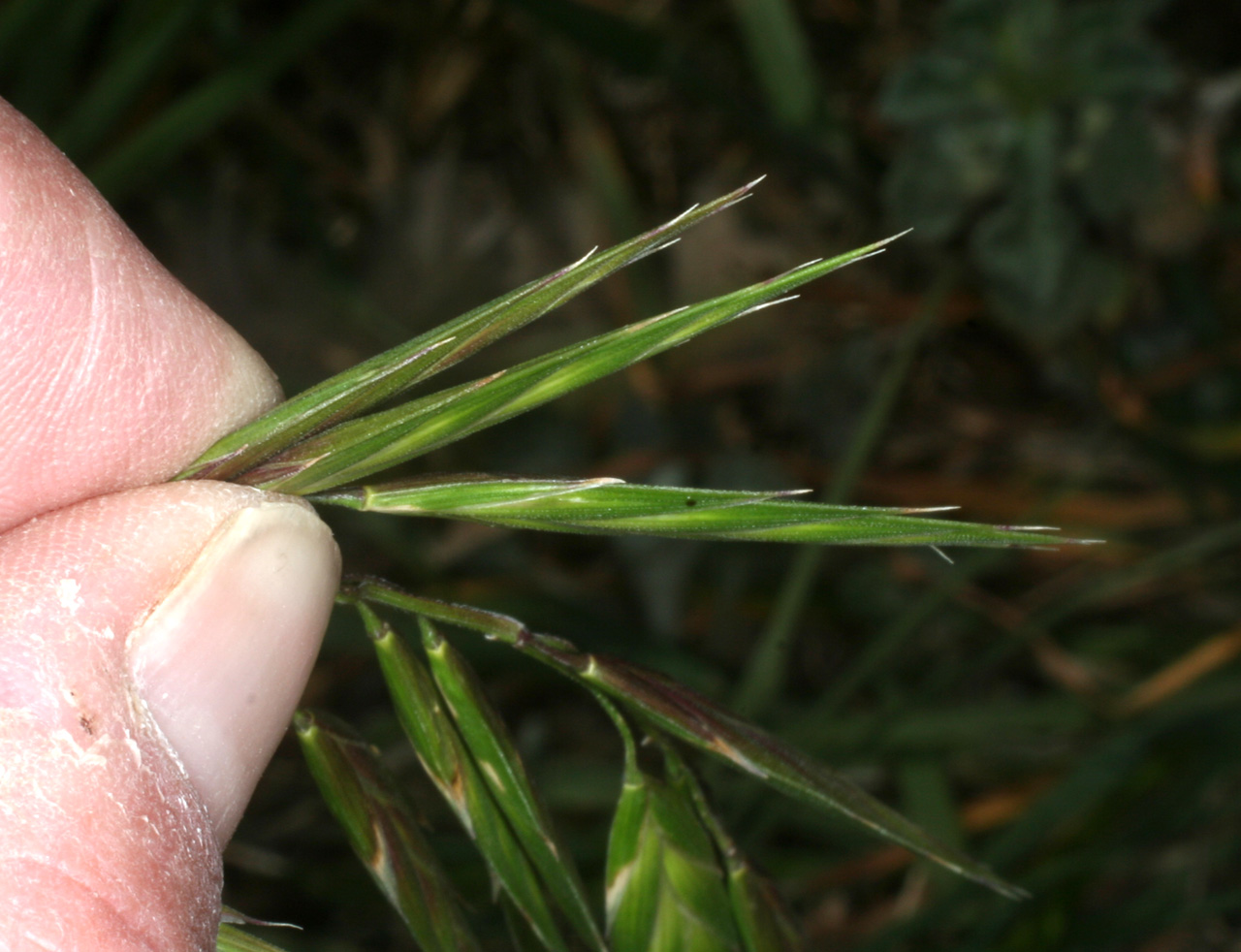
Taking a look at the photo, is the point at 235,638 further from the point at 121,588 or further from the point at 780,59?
the point at 780,59

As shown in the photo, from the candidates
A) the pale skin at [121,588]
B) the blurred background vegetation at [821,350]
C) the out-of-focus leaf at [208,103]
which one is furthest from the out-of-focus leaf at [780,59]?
the pale skin at [121,588]

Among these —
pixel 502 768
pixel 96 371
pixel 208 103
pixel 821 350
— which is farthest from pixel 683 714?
pixel 821 350

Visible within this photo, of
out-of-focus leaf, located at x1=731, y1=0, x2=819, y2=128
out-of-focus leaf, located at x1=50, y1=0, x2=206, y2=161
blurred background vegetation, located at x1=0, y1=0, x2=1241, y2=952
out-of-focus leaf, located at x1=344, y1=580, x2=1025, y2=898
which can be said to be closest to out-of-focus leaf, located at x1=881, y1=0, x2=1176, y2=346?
blurred background vegetation, located at x1=0, y1=0, x2=1241, y2=952

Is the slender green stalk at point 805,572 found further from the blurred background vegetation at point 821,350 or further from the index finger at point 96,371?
the index finger at point 96,371

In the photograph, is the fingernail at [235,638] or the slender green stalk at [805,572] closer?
the fingernail at [235,638]

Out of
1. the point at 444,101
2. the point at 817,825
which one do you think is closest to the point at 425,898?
the point at 817,825

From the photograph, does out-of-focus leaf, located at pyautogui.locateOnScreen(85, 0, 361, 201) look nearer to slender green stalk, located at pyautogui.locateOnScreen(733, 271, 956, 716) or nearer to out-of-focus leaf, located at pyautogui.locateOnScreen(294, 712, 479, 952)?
slender green stalk, located at pyautogui.locateOnScreen(733, 271, 956, 716)
